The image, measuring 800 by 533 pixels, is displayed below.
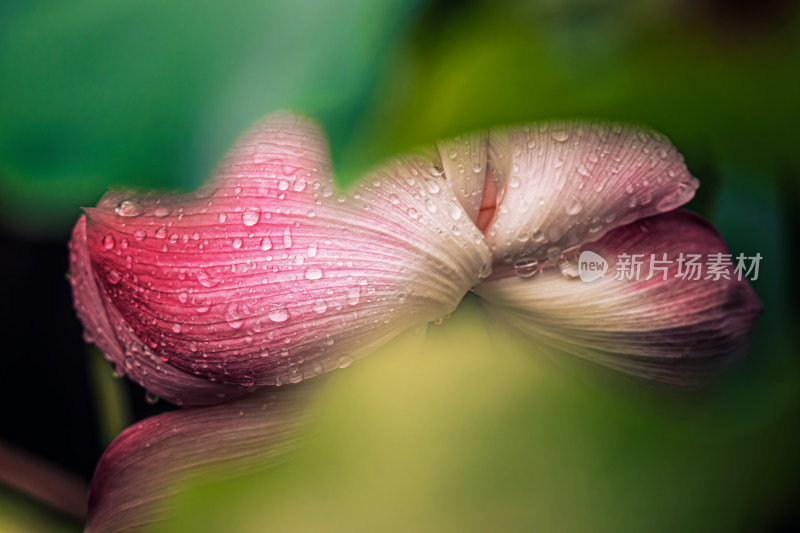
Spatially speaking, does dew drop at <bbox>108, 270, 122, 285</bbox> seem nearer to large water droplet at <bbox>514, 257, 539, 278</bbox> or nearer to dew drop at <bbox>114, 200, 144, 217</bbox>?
dew drop at <bbox>114, 200, 144, 217</bbox>

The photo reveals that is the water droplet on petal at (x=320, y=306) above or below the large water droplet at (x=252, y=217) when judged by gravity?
below

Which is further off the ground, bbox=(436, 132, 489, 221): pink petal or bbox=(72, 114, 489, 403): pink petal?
bbox=(436, 132, 489, 221): pink petal

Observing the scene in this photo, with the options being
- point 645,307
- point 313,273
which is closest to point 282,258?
point 313,273

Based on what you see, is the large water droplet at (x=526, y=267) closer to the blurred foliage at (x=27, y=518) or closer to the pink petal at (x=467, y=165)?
the pink petal at (x=467, y=165)

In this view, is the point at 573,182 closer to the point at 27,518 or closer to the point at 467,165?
the point at 467,165

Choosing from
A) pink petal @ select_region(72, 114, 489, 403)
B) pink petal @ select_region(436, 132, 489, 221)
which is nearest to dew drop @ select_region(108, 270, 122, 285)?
pink petal @ select_region(72, 114, 489, 403)

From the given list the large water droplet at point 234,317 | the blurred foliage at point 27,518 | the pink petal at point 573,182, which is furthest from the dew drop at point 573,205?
the blurred foliage at point 27,518

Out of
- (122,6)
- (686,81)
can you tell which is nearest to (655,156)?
(686,81)
